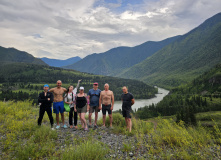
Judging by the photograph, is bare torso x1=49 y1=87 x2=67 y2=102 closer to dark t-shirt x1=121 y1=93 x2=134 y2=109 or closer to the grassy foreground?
the grassy foreground

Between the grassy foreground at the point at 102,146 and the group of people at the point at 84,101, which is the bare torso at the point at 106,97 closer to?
the group of people at the point at 84,101

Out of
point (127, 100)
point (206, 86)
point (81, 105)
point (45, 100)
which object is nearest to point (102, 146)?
point (81, 105)

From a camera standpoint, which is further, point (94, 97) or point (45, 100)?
point (94, 97)

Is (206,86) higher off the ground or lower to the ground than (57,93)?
lower

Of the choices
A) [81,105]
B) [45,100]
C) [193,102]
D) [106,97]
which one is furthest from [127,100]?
[193,102]

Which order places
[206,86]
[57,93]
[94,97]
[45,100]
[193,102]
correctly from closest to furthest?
[45,100], [57,93], [94,97], [193,102], [206,86]

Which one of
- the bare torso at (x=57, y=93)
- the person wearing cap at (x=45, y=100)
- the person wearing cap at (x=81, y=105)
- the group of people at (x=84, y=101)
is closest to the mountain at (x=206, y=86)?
the group of people at (x=84, y=101)

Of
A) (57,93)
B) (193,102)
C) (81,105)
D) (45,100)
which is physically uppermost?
(57,93)

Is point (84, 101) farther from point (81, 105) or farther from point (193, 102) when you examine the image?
point (193, 102)

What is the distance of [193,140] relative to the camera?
22.8 feet

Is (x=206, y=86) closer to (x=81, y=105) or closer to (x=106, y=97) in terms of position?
(x=106, y=97)

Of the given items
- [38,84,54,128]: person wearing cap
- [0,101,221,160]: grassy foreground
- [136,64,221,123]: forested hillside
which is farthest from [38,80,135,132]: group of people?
[136,64,221,123]: forested hillside

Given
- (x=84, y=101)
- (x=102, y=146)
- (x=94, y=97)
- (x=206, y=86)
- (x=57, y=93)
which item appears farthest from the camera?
(x=206, y=86)

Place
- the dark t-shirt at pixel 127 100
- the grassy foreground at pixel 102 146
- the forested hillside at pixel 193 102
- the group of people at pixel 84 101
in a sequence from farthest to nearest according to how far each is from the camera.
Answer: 1. the forested hillside at pixel 193 102
2. the dark t-shirt at pixel 127 100
3. the group of people at pixel 84 101
4. the grassy foreground at pixel 102 146
